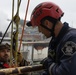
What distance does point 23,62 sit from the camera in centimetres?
479

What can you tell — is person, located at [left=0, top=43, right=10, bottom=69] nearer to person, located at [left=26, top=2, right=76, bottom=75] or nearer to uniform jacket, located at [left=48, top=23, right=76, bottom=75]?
person, located at [left=26, top=2, right=76, bottom=75]

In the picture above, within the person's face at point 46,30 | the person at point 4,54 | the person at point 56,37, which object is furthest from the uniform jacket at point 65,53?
the person at point 4,54

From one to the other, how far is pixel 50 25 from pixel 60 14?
0.22m

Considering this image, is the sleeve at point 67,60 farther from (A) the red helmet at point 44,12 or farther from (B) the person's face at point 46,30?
(A) the red helmet at point 44,12

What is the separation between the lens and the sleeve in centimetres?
287

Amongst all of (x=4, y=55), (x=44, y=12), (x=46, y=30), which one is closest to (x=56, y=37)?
(x=46, y=30)

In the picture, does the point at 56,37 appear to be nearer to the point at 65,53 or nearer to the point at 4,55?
the point at 65,53

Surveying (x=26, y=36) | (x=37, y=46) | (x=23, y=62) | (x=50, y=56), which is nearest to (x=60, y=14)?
(x=50, y=56)

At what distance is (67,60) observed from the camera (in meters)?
2.90

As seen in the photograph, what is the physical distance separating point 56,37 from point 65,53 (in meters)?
0.30

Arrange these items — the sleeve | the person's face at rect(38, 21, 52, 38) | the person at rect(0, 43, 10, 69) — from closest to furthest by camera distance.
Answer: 1. the sleeve
2. the person's face at rect(38, 21, 52, 38)
3. the person at rect(0, 43, 10, 69)

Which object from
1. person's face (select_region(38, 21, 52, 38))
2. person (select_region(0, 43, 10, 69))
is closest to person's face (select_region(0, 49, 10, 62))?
person (select_region(0, 43, 10, 69))

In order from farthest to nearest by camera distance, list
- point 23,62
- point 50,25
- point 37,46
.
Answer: point 37,46 → point 23,62 → point 50,25

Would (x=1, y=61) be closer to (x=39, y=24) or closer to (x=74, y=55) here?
(x=39, y=24)
